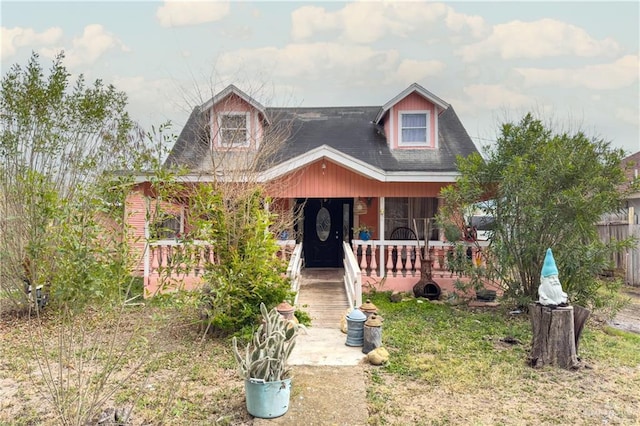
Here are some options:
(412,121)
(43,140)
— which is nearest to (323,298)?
(412,121)

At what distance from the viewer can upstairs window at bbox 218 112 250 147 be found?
10.9 m

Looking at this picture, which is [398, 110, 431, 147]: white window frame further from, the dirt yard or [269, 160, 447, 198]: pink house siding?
the dirt yard

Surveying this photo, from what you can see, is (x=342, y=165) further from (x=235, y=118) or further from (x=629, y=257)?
(x=629, y=257)

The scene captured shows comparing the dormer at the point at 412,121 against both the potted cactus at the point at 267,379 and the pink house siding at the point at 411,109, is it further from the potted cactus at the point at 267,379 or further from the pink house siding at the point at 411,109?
the potted cactus at the point at 267,379

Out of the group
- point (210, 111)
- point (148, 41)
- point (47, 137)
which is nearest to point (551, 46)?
point (210, 111)

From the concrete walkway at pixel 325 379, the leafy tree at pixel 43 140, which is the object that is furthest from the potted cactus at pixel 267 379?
the leafy tree at pixel 43 140

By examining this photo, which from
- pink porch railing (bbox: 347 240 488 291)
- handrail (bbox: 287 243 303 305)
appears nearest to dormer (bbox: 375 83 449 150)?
pink porch railing (bbox: 347 240 488 291)

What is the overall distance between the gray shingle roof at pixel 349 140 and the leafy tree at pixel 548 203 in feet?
7.02

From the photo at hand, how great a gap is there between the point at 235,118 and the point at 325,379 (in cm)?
838

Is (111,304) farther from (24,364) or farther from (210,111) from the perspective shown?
(210,111)

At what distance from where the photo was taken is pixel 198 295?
12.9 ft

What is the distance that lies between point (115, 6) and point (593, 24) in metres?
10.7

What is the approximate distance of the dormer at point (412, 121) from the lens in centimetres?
1227

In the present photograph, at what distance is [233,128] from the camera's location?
11.4 m
